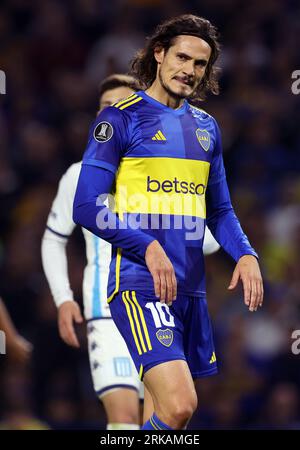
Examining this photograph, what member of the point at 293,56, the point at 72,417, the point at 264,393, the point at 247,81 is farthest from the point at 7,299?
the point at 293,56

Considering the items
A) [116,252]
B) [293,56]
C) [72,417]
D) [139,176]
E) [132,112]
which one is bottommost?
[72,417]

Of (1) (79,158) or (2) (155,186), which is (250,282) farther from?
(1) (79,158)

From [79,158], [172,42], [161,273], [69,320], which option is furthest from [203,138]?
[79,158]

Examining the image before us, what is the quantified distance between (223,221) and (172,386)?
0.96 meters

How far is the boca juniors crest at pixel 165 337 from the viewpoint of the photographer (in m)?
4.29

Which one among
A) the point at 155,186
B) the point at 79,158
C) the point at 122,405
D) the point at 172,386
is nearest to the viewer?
the point at 172,386

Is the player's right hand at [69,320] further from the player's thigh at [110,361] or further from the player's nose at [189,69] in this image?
the player's nose at [189,69]

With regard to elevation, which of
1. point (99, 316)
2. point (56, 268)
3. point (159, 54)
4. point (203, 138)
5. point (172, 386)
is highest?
point (159, 54)

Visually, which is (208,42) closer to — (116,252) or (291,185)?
(116,252)

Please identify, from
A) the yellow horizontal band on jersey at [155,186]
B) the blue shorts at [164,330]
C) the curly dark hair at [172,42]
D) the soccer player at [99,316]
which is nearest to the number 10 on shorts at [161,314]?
the blue shorts at [164,330]

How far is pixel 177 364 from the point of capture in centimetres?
422

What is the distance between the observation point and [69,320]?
5.80 metres

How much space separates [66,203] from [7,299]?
7.26 feet

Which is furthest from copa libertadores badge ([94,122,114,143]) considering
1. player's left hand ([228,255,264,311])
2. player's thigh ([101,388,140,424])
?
player's thigh ([101,388,140,424])
